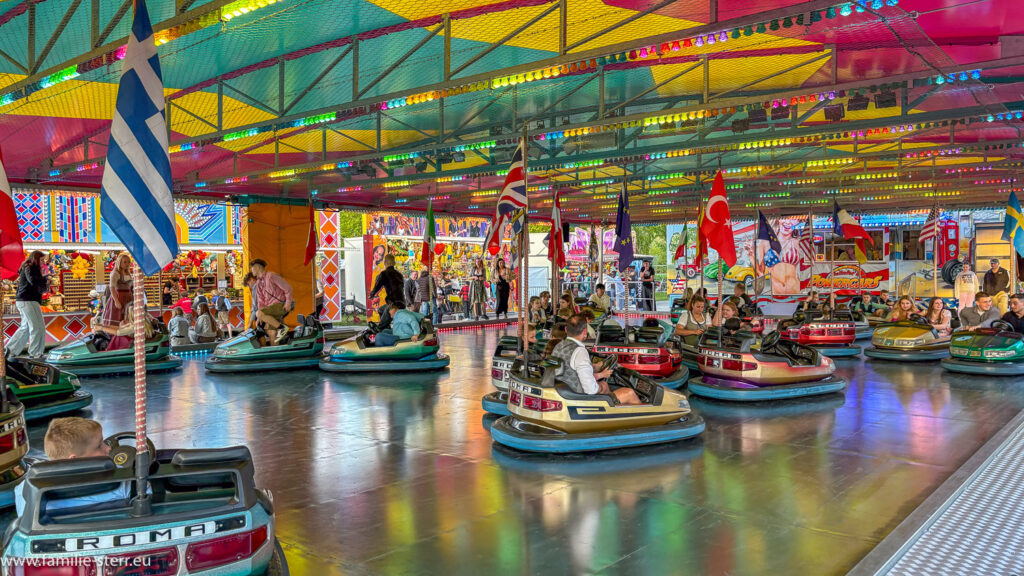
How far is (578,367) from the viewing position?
577 centimetres

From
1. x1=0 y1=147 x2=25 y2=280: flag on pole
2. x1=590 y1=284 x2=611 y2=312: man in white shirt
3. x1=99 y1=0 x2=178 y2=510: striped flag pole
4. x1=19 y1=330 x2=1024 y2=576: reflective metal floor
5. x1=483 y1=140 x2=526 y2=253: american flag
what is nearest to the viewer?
x1=99 y1=0 x2=178 y2=510: striped flag pole

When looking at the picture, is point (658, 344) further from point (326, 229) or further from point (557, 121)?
point (326, 229)

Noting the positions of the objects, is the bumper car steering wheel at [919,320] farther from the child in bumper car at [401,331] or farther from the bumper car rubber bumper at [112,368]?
the bumper car rubber bumper at [112,368]

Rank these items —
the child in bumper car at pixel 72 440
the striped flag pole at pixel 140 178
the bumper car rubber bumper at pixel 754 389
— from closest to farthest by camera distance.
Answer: the striped flag pole at pixel 140 178 → the child in bumper car at pixel 72 440 → the bumper car rubber bumper at pixel 754 389

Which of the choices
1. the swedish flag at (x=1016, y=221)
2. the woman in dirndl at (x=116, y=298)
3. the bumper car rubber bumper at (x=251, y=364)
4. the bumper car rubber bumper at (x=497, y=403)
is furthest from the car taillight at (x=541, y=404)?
the swedish flag at (x=1016, y=221)

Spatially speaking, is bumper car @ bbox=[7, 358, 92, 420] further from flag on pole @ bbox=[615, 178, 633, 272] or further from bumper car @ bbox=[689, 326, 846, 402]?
flag on pole @ bbox=[615, 178, 633, 272]

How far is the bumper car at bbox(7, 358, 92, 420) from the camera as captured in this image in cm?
706

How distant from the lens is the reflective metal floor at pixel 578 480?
12.1ft

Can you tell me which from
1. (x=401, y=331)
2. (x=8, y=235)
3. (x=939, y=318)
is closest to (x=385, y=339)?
(x=401, y=331)

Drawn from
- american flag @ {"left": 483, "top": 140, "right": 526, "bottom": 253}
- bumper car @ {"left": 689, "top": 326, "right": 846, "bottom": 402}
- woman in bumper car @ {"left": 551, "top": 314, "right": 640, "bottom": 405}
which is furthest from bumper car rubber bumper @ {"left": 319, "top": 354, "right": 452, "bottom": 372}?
woman in bumper car @ {"left": 551, "top": 314, "right": 640, "bottom": 405}

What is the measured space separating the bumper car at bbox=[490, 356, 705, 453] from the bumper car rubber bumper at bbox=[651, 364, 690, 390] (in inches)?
94.7

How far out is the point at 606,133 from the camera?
11859mm

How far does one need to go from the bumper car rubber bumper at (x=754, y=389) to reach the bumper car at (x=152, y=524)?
576cm

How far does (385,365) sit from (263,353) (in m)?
1.75
